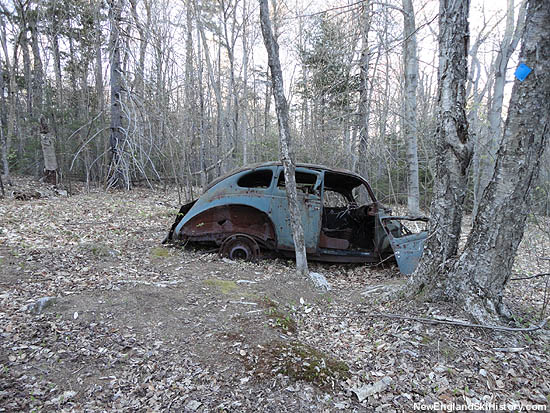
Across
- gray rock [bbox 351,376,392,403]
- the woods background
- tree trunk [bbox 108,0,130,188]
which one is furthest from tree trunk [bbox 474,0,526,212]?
tree trunk [bbox 108,0,130,188]

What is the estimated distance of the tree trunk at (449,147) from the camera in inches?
132

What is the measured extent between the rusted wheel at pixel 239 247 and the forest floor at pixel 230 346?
0.78 meters

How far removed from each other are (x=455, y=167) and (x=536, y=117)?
790 millimetres

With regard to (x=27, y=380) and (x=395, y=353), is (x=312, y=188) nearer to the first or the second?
(x=395, y=353)

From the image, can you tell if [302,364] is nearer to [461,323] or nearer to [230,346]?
[230,346]

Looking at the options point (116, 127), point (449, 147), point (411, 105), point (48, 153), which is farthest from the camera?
point (48, 153)

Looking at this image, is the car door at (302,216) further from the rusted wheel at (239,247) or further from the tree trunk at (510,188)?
the tree trunk at (510,188)

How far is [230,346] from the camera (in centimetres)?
290

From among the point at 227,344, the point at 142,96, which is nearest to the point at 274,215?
the point at 227,344

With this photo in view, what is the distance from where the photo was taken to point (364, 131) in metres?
9.80

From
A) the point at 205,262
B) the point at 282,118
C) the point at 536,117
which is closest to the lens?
the point at 536,117

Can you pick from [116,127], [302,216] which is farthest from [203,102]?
[302,216]

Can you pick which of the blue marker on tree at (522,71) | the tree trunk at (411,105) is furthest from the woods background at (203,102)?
the blue marker on tree at (522,71)

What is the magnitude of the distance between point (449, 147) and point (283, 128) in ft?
7.53
